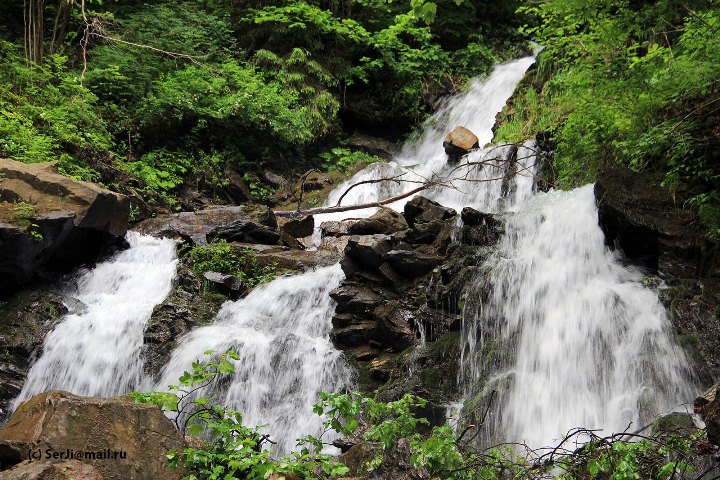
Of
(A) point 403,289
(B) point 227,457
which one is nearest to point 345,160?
(A) point 403,289

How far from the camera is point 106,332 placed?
730 centimetres

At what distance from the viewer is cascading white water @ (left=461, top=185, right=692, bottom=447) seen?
5297mm

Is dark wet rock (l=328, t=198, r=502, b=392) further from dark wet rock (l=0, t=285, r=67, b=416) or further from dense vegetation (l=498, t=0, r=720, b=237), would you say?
dark wet rock (l=0, t=285, r=67, b=416)

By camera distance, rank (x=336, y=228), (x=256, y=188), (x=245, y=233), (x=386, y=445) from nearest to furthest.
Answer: (x=386, y=445) < (x=245, y=233) < (x=336, y=228) < (x=256, y=188)

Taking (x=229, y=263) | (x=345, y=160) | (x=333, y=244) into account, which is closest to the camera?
(x=229, y=263)

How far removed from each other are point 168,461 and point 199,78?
36.9 ft

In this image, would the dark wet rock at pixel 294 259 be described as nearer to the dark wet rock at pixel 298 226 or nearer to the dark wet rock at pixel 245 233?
the dark wet rock at pixel 245 233

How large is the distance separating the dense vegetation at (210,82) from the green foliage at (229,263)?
Result: 280 centimetres

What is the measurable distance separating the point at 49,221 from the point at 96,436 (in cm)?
458

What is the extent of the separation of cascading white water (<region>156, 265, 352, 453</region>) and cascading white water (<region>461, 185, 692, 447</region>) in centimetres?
172

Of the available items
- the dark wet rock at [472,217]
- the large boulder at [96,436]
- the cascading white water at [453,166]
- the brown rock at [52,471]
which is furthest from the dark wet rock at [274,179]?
the brown rock at [52,471]

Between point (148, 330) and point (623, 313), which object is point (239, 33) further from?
point (623, 313)

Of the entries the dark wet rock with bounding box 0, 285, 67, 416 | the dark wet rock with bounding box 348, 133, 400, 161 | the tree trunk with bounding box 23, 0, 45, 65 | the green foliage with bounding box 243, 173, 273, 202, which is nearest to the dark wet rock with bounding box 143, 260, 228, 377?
the dark wet rock with bounding box 0, 285, 67, 416

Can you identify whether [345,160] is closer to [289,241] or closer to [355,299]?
[289,241]
